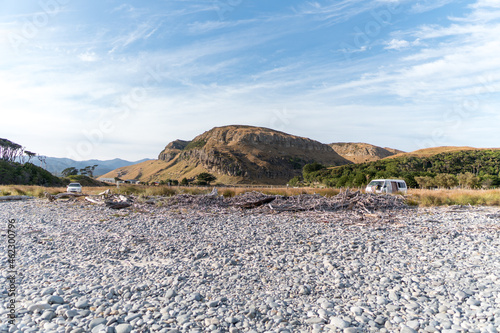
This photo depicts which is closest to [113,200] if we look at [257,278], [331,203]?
[331,203]

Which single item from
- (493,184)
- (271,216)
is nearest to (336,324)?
(271,216)

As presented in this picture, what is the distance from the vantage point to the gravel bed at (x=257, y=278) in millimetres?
4461

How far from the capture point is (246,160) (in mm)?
140125

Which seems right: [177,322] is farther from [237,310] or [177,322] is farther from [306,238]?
[306,238]

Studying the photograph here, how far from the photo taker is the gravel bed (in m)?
4.46

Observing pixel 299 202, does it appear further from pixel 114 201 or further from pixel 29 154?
pixel 29 154

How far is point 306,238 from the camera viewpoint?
9242mm

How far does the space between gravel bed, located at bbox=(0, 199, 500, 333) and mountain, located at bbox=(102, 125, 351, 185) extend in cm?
10839

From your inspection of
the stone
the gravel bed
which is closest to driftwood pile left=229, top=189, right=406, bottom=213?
the gravel bed

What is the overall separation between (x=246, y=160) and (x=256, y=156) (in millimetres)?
8805

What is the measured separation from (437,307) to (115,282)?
5.71 m

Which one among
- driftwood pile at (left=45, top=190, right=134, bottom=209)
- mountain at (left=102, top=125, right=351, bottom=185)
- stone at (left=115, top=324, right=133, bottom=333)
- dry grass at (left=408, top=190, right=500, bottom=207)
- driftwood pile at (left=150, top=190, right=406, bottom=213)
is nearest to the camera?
stone at (left=115, top=324, right=133, bottom=333)

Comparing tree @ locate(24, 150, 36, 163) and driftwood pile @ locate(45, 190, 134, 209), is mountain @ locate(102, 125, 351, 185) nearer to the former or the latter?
tree @ locate(24, 150, 36, 163)

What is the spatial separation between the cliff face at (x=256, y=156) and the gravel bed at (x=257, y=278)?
110m
